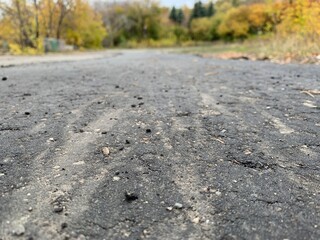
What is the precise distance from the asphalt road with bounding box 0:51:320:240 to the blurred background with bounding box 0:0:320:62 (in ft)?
21.8

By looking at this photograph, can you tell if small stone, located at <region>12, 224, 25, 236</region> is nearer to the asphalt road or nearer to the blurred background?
the asphalt road

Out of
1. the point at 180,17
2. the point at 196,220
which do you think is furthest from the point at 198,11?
the point at 196,220

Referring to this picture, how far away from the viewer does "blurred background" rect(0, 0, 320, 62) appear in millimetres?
11351

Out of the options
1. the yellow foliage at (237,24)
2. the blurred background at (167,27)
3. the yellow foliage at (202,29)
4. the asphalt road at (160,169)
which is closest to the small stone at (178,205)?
the asphalt road at (160,169)

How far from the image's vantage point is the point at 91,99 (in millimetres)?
3760

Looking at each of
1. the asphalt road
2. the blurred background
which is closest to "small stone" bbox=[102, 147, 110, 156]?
the asphalt road

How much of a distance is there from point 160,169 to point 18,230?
2.81 ft

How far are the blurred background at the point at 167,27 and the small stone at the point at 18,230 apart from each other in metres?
8.49

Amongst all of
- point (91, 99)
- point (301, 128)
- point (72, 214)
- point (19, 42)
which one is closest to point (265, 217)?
point (72, 214)

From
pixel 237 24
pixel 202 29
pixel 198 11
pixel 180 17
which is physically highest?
pixel 198 11

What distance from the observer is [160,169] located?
189 centimetres

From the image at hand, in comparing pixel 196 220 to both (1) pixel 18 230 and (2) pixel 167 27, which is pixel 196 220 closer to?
(1) pixel 18 230

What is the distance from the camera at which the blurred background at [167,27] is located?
37.2 feet

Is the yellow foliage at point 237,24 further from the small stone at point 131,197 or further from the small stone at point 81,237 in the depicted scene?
the small stone at point 81,237
